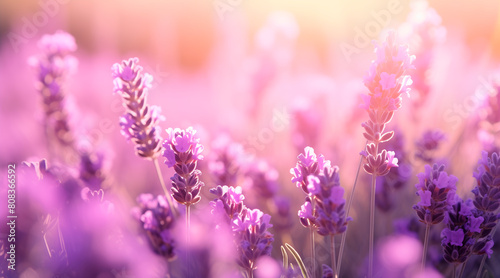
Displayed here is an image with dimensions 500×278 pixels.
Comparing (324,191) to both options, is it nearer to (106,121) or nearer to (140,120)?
(140,120)

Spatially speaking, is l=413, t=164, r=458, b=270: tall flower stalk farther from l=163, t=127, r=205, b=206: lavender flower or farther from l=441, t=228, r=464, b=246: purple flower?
l=163, t=127, r=205, b=206: lavender flower

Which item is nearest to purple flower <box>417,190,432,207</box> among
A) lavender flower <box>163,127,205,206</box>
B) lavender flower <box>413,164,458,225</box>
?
lavender flower <box>413,164,458,225</box>

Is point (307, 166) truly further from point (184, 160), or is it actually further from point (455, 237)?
point (455, 237)

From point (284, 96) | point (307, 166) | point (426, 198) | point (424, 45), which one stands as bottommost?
point (426, 198)

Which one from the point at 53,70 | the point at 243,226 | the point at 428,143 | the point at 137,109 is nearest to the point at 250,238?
the point at 243,226

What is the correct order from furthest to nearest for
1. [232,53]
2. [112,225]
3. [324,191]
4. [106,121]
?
[232,53] < [106,121] < [112,225] < [324,191]

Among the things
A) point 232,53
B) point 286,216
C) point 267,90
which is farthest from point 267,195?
point 232,53
